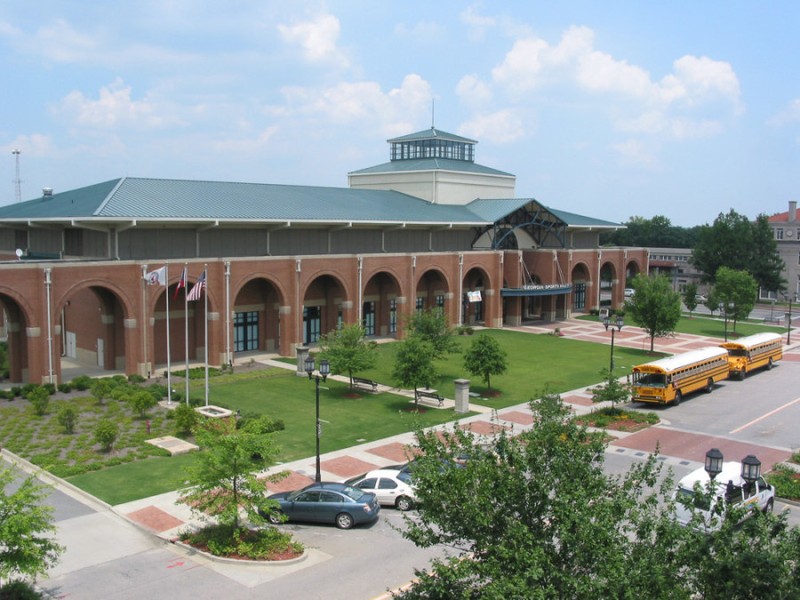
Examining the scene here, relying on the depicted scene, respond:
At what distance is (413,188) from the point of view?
71750 millimetres

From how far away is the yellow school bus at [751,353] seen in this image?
45659 mm

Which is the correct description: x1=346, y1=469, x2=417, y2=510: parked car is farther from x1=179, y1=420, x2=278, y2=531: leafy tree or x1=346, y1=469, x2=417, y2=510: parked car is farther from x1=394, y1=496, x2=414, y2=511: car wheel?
x1=179, y1=420, x2=278, y2=531: leafy tree

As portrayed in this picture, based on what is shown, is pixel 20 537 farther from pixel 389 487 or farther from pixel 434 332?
pixel 434 332

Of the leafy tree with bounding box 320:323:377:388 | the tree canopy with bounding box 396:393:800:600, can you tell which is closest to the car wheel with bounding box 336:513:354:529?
the tree canopy with bounding box 396:393:800:600

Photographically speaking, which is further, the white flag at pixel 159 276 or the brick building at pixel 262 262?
the brick building at pixel 262 262

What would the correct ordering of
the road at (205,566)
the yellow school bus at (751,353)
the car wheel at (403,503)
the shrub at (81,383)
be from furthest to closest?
the yellow school bus at (751,353) → the shrub at (81,383) → the car wheel at (403,503) → the road at (205,566)

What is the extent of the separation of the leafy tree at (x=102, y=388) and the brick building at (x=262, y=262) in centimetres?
238

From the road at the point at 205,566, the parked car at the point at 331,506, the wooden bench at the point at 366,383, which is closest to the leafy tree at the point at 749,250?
the wooden bench at the point at 366,383

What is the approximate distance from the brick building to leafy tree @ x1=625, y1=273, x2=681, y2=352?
14134mm

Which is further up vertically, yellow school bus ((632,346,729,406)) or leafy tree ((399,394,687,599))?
leafy tree ((399,394,687,599))

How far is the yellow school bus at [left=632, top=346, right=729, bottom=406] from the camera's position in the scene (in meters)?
37.4

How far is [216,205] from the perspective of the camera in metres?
48.8

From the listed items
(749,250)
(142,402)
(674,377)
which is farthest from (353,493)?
(749,250)

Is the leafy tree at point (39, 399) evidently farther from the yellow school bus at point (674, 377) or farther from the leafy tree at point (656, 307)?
the leafy tree at point (656, 307)
